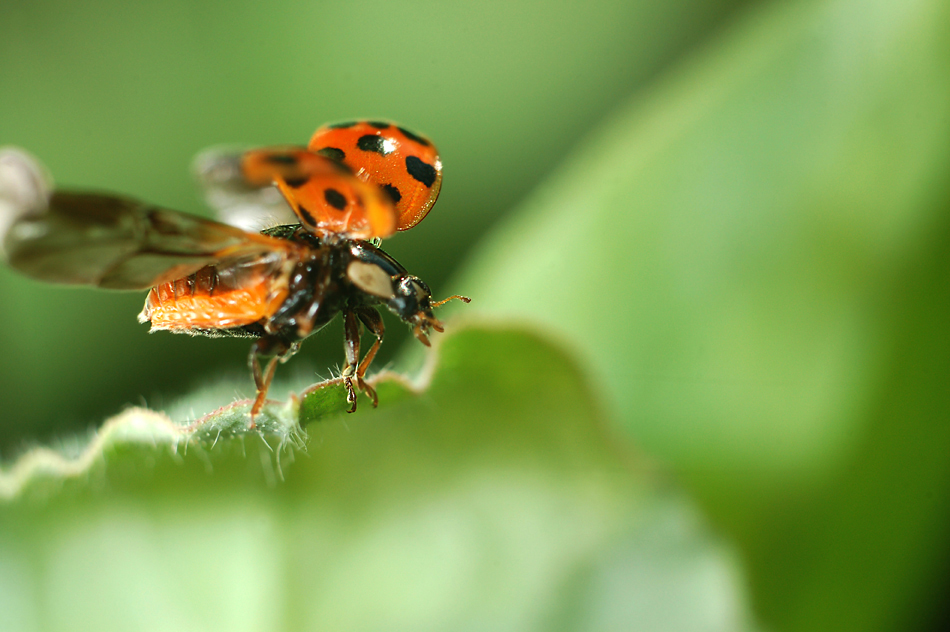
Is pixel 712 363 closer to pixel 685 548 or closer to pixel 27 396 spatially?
pixel 685 548

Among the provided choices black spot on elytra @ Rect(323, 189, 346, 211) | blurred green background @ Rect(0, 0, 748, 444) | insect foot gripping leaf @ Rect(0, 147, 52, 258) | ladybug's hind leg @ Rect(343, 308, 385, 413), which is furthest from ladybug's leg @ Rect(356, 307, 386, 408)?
blurred green background @ Rect(0, 0, 748, 444)

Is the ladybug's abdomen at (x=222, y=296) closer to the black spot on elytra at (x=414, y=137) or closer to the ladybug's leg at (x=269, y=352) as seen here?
the ladybug's leg at (x=269, y=352)

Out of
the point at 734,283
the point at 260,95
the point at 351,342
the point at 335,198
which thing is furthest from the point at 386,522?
the point at 260,95

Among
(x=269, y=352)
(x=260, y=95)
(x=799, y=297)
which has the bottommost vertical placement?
(x=269, y=352)

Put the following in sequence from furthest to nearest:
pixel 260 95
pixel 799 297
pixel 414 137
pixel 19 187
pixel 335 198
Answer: pixel 260 95 < pixel 799 297 < pixel 414 137 < pixel 335 198 < pixel 19 187

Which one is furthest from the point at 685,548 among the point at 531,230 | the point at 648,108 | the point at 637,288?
the point at 648,108

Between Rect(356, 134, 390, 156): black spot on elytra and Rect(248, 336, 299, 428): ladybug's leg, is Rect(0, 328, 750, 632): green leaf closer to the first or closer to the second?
Rect(248, 336, 299, 428): ladybug's leg

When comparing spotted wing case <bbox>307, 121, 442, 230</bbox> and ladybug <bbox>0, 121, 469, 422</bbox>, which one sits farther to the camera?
spotted wing case <bbox>307, 121, 442, 230</bbox>

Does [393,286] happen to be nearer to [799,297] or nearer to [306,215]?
[306,215]
